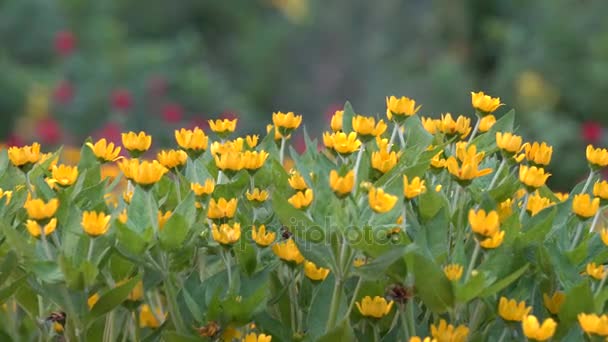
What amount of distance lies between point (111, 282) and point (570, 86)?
657 centimetres

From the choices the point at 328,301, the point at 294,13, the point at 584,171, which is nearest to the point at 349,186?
the point at 328,301

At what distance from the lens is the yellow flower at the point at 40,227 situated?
5.31ft

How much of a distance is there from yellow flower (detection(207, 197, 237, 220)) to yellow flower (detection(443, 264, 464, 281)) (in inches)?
15.9

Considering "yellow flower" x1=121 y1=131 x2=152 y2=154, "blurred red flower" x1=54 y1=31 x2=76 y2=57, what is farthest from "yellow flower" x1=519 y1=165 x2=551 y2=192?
"blurred red flower" x1=54 y1=31 x2=76 y2=57

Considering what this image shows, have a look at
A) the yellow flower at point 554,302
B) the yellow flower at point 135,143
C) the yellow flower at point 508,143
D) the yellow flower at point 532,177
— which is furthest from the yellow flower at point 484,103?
the yellow flower at point 135,143

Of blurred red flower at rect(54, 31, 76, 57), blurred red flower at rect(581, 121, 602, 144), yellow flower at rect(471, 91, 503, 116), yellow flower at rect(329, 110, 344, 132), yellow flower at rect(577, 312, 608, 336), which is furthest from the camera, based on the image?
blurred red flower at rect(54, 31, 76, 57)

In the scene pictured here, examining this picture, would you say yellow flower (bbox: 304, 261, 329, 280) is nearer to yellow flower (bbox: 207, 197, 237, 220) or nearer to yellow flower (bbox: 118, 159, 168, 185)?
yellow flower (bbox: 207, 197, 237, 220)

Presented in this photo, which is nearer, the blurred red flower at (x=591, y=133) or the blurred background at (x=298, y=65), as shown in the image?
the blurred red flower at (x=591, y=133)

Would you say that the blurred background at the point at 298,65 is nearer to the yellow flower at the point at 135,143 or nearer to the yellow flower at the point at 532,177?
the yellow flower at the point at 135,143

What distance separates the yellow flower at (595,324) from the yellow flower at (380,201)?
0.36m

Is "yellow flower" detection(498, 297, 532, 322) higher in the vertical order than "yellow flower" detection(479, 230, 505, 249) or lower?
lower

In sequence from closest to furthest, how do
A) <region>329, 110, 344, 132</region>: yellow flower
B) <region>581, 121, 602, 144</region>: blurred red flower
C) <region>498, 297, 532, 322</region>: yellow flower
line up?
<region>498, 297, 532, 322</region>: yellow flower < <region>329, 110, 344, 132</region>: yellow flower < <region>581, 121, 602, 144</region>: blurred red flower

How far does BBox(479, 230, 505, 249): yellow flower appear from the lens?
1.59 metres

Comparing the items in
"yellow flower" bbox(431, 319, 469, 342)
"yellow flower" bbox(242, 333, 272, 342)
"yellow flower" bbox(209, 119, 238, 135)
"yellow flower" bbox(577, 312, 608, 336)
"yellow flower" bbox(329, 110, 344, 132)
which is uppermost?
"yellow flower" bbox(329, 110, 344, 132)
